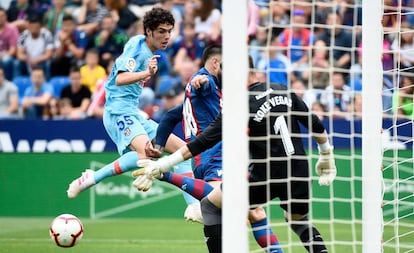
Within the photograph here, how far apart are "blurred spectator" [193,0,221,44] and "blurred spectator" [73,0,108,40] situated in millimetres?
1991

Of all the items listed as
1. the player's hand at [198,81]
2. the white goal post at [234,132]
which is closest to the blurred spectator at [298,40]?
the player's hand at [198,81]

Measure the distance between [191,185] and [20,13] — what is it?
11.9 m

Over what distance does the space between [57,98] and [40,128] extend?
1.75 metres

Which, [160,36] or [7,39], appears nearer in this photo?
[160,36]

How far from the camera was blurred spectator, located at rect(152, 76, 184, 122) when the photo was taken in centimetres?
1664

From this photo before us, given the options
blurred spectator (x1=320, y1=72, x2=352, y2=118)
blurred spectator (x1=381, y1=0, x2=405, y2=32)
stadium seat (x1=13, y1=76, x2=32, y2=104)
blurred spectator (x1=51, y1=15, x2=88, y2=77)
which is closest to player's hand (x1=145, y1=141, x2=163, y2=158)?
blurred spectator (x1=381, y1=0, x2=405, y2=32)

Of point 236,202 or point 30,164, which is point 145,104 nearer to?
point 30,164

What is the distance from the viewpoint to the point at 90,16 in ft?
61.6

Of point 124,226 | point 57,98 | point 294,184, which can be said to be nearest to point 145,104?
point 57,98

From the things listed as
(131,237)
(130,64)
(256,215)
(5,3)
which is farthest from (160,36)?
(5,3)

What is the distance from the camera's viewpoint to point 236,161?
6297mm

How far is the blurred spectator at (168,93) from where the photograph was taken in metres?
16.6

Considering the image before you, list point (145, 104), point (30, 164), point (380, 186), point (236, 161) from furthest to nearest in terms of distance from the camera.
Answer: point (145, 104) → point (30, 164) → point (380, 186) → point (236, 161)

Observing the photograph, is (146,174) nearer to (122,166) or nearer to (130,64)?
(122,166)
